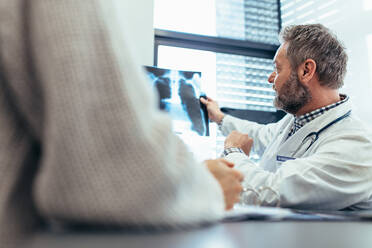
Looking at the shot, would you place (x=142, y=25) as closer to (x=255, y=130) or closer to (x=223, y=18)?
(x=223, y=18)

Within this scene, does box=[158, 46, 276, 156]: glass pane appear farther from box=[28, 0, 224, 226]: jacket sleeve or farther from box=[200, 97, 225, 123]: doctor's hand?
box=[28, 0, 224, 226]: jacket sleeve

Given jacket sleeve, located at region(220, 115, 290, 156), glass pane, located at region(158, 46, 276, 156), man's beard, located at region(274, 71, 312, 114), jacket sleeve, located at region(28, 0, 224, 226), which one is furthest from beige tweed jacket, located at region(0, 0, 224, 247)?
glass pane, located at region(158, 46, 276, 156)

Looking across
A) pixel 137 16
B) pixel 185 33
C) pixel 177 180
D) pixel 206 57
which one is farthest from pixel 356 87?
pixel 177 180

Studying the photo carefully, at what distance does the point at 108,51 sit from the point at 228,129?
1.44 m

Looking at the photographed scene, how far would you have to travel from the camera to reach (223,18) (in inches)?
79.2

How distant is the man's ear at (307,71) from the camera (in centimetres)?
138

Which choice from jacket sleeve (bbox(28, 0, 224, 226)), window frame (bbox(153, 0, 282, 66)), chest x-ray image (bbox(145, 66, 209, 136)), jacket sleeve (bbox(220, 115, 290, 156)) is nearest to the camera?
jacket sleeve (bbox(28, 0, 224, 226))

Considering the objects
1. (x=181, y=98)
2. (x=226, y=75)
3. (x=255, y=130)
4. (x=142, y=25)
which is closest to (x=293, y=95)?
(x=255, y=130)

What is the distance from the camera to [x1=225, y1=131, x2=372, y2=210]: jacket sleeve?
0.95m

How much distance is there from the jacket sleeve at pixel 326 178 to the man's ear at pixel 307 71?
387 millimetres

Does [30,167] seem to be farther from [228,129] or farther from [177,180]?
[228,129]

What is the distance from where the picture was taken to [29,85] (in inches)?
→ 11.3

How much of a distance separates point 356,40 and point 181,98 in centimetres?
96

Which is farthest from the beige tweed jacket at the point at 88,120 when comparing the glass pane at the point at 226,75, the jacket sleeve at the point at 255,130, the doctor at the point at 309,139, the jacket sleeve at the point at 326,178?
the glass pane at the point at 226,75
